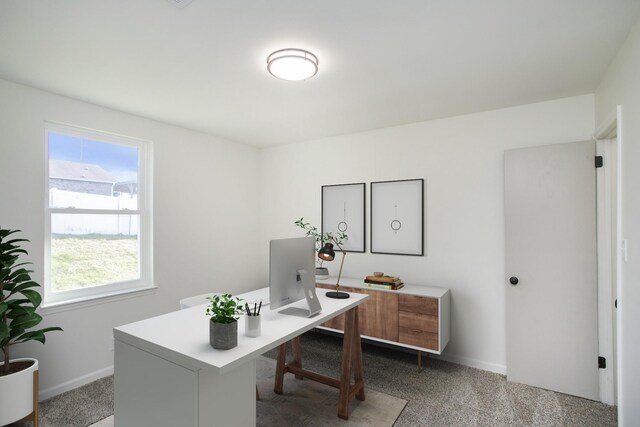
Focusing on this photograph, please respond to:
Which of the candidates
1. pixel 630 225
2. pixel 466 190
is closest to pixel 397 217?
pixel 466 190

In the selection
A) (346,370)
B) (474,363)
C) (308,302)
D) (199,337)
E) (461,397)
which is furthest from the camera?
(474,363)

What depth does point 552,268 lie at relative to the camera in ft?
9.55

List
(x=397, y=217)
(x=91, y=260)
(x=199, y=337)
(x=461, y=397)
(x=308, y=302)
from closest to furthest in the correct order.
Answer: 1. (x=199, y=337)
2. (x=308, y=302)
3. (x=461, y=397)
4. (x=91, y=260)
5. (x=397, y=217)

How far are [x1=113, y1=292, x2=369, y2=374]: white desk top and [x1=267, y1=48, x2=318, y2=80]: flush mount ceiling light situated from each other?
Result: 163cm

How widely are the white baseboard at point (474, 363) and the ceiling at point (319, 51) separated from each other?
2.51 meters

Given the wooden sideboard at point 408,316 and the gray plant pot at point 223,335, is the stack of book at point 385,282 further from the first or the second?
the gray plant pot at point 223,335

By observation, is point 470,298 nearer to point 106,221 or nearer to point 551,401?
point 551,401

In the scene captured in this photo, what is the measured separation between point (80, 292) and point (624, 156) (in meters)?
4.36

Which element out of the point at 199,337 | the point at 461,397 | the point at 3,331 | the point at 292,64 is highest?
the point at 292,64

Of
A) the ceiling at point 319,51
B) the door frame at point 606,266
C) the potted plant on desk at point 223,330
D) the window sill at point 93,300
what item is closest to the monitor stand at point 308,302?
the potted plant on desk at point 223,330

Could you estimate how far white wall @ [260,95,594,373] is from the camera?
3146 millimetres

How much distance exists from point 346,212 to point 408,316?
4.86 feet

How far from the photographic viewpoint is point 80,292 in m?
3.10

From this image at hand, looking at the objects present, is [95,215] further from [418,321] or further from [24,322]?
[418,321]
